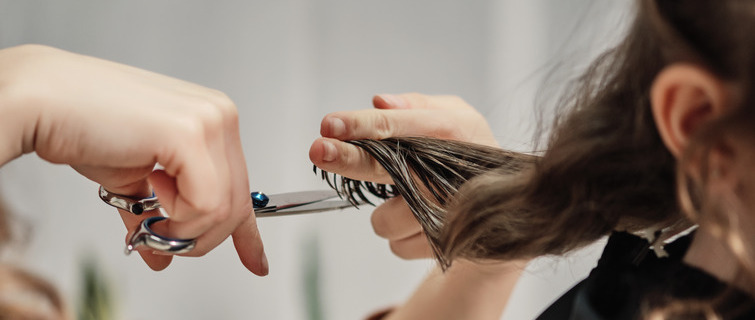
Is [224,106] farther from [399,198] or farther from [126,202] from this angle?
[399,198]

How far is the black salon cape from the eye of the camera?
47cm

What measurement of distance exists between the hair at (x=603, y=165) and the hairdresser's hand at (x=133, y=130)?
208mm

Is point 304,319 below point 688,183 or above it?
below

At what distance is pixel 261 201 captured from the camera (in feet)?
2.42

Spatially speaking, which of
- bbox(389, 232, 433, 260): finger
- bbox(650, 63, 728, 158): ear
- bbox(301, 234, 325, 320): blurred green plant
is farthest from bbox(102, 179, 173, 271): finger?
bbox(301, 234, 325, 320): blurred green plant

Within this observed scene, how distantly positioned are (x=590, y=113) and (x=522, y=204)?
10 cm

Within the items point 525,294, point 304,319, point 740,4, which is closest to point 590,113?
point 740,4

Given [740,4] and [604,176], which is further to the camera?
[604,176]

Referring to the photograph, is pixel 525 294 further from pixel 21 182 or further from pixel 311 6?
pixel 21 182

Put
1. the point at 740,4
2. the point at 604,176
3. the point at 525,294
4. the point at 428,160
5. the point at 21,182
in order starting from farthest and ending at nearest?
the point at 525,294
the point at 21,182
the point at 428,160
the point at 604,176
the point at 740,4

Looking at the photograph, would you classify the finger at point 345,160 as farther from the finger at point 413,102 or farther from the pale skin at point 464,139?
the finger at point 413,102

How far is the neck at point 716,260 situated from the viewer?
18.3 inches

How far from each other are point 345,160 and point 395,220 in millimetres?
167

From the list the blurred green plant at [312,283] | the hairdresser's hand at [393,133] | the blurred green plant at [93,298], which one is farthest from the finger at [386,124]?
the blurred green plant at [312,283]
